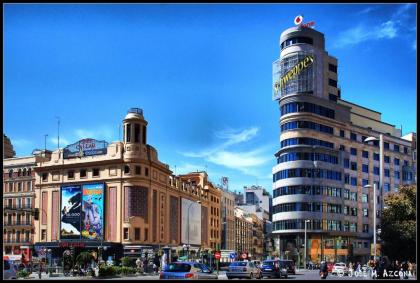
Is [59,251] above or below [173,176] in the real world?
below

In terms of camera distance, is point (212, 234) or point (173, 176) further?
point (212, 234)

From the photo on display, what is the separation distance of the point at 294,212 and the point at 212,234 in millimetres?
34261

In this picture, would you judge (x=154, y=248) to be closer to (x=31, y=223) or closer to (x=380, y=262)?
(x=31, y=223)

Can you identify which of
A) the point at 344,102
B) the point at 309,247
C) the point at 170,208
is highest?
the point at 344,102

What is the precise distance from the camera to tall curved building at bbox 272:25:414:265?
99750 mm

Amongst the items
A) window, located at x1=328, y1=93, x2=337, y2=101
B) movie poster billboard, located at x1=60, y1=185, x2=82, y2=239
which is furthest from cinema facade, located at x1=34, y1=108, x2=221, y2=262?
window, located at x1=328, y1=93, x2=337, y2=101

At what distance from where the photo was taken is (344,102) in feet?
380

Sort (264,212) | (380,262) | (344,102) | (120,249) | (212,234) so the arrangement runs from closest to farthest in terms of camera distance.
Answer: (380,262)
(120,249)
(344,102)
(212,234)
(264,212)

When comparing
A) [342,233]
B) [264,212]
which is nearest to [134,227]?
[342,233]

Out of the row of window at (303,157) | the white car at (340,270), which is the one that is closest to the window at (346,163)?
the row of window at (303,157)

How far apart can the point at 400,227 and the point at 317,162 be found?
159 feet

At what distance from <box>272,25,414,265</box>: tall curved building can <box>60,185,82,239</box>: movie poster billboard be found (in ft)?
110

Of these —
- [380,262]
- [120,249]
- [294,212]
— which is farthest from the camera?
[294,212]

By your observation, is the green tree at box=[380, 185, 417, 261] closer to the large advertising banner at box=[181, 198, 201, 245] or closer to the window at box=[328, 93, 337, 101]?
the large advertising banner at box=[181, 198, 201, 245]
